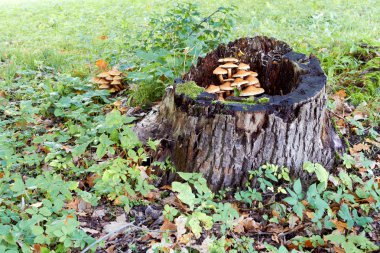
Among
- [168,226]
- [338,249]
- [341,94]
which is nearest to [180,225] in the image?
[168,226]

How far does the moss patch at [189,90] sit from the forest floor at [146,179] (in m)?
0.48

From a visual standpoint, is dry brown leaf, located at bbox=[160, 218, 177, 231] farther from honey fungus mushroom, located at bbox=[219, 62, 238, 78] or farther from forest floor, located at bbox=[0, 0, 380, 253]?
honey fungus mushroom, located at bbox=[219, 62, 238, 78]

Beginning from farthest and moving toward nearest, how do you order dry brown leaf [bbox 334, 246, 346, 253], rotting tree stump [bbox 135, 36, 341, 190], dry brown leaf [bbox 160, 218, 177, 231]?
rotting tree stump [bbox 135, 36, 341, 190], dry brown leaf [bbox 160, 218, 177, 231], dry brown leaf [bbox 334, 246, 346, 253]

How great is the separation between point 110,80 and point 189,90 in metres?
2.33

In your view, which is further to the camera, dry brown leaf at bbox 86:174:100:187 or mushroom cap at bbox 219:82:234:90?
mushroom cap at bbox 219:82:234:90

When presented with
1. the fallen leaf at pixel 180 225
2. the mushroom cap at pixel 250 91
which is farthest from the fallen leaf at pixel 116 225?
the mushroom cap at pixel 250 91

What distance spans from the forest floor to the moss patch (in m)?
0.48

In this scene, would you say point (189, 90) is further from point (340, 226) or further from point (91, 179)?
point (340, 226)

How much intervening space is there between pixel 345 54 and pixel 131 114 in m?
3.20

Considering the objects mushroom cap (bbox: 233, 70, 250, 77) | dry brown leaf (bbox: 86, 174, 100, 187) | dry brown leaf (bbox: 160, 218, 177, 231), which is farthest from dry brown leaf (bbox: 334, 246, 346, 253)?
dry brown leaf (bbox: 86, 174, 100, 187)

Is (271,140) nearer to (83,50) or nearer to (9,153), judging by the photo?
(9,153)

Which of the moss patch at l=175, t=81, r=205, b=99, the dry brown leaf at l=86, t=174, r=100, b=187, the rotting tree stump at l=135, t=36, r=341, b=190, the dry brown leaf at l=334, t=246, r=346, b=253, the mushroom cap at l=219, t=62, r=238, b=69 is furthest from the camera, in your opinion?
→ the mushroom cap at l=219, t=62, r=238, b=69

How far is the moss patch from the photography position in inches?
128

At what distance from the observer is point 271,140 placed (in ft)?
10.2
